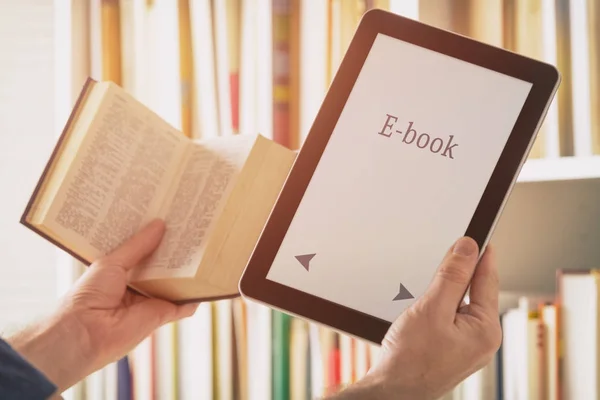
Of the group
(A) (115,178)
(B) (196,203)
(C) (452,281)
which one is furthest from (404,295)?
(A) (115,178)

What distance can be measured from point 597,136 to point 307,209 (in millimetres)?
440

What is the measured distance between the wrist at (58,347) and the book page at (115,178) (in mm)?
105

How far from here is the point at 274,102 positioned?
3.50 ft

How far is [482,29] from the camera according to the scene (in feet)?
3.04

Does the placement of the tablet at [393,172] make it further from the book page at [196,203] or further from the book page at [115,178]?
the book page at [115,178]

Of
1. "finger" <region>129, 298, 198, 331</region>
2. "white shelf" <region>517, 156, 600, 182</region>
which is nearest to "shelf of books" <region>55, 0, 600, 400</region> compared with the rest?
"white shelf" <region>517, 156, 600, 182</region>

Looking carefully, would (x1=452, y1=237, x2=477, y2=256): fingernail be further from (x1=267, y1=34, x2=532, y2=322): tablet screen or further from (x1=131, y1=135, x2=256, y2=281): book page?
(x1=131, y1=135, x2=256, y2=281): book page

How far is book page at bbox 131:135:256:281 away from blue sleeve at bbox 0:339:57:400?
218 mm

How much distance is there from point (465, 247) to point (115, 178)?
0.47 metres

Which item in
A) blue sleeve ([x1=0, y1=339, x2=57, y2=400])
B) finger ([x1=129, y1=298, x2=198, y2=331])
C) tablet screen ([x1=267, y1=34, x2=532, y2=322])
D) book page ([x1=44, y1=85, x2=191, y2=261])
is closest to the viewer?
blue sleeve ([x1=0, y1=339, x2=57, y2=400])

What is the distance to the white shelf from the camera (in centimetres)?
84

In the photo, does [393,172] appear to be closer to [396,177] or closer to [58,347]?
[396,177]

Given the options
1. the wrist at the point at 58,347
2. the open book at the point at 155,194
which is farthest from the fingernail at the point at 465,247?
the wrist at the point at 58,347

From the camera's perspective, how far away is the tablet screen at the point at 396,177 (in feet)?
2.31
